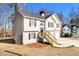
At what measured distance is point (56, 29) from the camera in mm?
5980

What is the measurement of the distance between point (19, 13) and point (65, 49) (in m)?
1.55

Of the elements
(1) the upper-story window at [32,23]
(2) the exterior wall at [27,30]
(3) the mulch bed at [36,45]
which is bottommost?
(3) the mulch bed at [36,45]

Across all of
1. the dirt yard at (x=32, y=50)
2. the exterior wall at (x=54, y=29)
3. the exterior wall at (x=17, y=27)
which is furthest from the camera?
the exterior wall at (x=54, y=29)

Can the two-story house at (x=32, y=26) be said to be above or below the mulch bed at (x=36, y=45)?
above

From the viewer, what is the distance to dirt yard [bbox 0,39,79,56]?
5562 mm

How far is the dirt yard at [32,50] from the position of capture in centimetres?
556

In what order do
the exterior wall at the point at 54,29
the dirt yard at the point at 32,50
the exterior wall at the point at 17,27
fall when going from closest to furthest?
the dirt yard at the point at 32,50
the exterior wall at the point at 17,27
the exterior wall at the point at 54,29

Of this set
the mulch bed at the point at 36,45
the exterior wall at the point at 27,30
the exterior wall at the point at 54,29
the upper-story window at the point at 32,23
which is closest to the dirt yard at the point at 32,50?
the mulch bed at the point at 36,45

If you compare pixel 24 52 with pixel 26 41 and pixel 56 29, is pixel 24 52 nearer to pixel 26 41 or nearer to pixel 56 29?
pixel 26 41

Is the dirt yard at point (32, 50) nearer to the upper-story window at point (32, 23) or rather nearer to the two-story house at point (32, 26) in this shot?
the two-story house at point (32, 26)

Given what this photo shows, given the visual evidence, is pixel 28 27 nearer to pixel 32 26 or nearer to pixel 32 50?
pixel 32 26

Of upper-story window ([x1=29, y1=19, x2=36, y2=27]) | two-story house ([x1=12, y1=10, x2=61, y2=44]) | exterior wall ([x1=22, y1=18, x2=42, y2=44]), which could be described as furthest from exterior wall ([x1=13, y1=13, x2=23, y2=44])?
upper-story window ([x1=29, y1=19, x2=36, y2=27])

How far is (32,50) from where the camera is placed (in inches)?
222

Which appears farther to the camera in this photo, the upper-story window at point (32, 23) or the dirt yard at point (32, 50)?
the upper-story window at point (32, 23)
